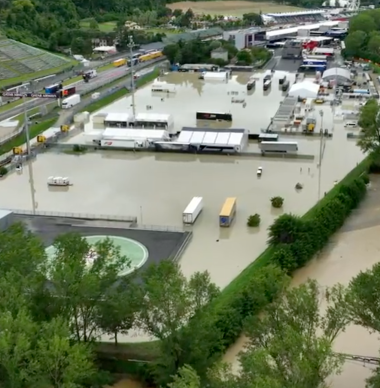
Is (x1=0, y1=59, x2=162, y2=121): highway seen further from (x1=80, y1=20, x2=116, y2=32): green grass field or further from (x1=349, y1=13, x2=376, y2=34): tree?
(x1=349, y1=13, x2=376, y2=34): tree

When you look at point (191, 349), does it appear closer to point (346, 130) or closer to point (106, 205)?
Answer: point (106, 205)

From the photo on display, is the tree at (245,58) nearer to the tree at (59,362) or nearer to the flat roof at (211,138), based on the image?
the flat roof at (211,138)

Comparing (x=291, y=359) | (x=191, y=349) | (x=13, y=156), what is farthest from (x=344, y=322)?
(x=13, y=156)

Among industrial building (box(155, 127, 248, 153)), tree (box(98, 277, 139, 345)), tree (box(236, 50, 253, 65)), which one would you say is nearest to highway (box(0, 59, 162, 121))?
tree (box(236, 50, 253, 65))

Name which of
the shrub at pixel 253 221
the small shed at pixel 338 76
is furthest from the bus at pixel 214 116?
the shrub at pixel 253 221

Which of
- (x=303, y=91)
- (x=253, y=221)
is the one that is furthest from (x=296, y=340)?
(x=303, y=91)

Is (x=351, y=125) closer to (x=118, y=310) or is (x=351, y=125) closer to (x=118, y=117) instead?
(x=118, y=117)
